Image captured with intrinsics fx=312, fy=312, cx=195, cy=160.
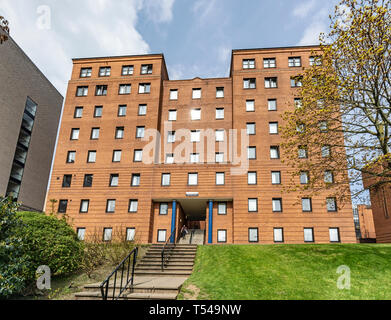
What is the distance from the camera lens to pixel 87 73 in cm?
3391

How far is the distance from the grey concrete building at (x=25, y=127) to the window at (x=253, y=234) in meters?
24.6

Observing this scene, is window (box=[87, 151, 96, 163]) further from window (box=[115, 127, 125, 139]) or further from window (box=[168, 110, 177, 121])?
window (box=[168, 110, 177, 121])

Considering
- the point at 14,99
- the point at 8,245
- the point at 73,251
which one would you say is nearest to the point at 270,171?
the point at 73,251

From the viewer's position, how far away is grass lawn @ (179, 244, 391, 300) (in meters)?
11.0

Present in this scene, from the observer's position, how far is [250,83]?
3147 centimetres

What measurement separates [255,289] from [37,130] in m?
40.0

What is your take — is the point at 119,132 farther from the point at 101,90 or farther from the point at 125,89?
the point at 101,90

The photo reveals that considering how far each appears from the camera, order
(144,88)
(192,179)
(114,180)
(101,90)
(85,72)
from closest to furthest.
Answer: (192,179) < (114,180) < (144,88) < (101,90) < (85,72)

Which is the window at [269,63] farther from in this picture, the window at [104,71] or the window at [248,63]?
the window at [104,71]

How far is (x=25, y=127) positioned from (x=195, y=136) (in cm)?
2405

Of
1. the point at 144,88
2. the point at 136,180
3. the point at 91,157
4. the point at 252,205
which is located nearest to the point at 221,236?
the point at 252,205

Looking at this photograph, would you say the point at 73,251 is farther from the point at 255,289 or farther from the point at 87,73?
the point at 87,73

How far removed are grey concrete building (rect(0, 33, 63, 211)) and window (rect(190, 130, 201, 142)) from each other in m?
20.1

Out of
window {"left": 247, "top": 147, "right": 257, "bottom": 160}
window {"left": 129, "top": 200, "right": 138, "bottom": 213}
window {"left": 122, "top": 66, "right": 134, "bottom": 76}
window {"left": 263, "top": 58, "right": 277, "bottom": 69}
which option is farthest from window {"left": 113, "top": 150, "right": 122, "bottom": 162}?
window {"left": 263, "top": 58, "right": 277, "bottom": 69}
